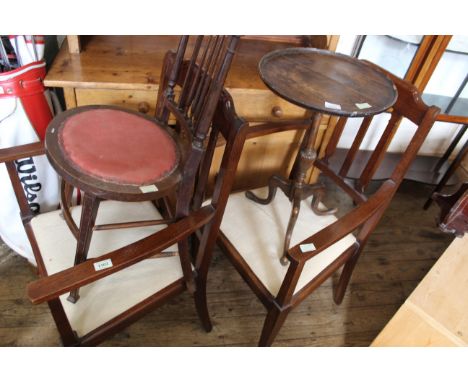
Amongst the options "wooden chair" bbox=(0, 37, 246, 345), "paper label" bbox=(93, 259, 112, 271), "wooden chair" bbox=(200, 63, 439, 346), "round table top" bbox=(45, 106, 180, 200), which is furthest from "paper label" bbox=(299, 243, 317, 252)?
"paper label" bbox=(93, 259, 112, 271)

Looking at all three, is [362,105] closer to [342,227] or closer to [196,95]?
[342,227]


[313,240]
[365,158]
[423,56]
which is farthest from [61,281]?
[365,158]

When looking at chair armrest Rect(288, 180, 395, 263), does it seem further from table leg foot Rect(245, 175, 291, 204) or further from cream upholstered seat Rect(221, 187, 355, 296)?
table leg foot Rect(245, 175, 291, 204)

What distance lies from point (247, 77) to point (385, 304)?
3.97 ft

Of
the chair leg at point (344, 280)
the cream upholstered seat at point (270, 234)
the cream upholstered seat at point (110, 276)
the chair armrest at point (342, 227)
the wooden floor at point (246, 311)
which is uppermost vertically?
the chair armrest at point (342, 227)

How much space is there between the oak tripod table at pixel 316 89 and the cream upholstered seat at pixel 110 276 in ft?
1.41

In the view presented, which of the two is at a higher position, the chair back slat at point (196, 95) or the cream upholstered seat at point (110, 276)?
the chair back slat at point (196, 95)

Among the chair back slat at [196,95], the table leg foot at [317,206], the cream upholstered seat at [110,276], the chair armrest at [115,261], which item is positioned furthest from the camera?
the table leg foot at [317,206]

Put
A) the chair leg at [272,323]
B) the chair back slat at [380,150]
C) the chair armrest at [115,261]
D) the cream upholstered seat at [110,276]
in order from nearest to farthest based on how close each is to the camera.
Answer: the chair armrest at [115,261]
the cream upholstered seat at [110,276]
the chair leg at [272,323]
the chair back slat at [380,150]

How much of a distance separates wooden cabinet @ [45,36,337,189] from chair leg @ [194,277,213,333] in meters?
0.64

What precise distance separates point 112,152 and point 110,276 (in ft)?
1.36

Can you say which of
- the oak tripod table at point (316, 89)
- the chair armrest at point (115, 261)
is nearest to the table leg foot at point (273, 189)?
the oak tripod table at point (316, 89)

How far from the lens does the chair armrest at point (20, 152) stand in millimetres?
1054

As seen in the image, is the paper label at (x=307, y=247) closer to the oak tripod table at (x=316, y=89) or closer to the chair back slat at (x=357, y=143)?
the oak tripod table at (x=316, y=89)
